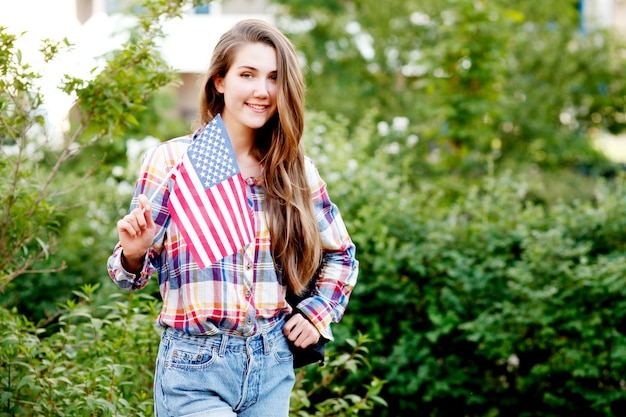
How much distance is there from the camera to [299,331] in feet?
9.08

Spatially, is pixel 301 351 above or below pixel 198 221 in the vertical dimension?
below

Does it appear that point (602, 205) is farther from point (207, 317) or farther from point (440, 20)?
point (440, 20)

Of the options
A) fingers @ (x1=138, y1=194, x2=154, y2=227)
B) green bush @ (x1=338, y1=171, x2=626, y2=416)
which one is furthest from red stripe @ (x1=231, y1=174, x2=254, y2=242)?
green bush @ (x1=338, y1=171, x2=626, y2=416)

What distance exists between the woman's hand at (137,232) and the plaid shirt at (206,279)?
0.22ft

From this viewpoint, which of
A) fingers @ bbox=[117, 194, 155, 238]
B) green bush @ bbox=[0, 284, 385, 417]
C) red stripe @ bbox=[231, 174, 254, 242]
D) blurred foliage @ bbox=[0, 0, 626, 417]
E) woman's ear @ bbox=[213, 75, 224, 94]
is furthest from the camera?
blurred foliage @ bbox=[0, 0, 626, 417]

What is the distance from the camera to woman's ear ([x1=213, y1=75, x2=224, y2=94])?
2863mm

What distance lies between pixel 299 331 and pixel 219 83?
926 millimetres

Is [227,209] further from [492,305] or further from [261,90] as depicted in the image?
[492,305]

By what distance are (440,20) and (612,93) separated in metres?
3.29

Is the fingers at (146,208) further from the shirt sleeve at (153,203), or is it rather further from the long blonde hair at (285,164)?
the long blonde hair at (285,164)

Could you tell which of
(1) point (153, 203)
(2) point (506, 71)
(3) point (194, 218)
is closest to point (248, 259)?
(3) point (194, 218)

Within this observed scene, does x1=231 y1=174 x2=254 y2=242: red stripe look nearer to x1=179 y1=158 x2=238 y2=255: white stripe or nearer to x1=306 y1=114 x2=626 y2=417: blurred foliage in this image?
x1=179 y1=158 x2=238 y2=255: white stripe

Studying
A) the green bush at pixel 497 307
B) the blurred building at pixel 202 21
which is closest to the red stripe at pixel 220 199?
the green bush at pixel 497 307

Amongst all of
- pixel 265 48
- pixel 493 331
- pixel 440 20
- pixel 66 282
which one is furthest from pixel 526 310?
pixel 440 20
